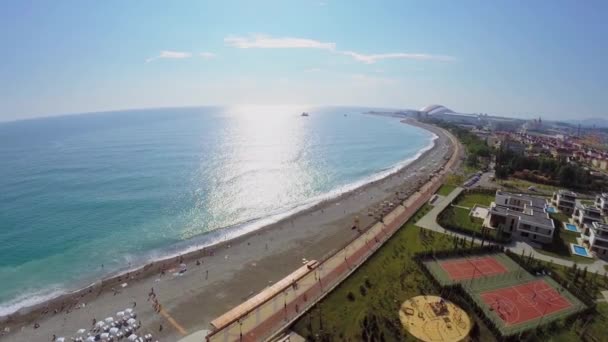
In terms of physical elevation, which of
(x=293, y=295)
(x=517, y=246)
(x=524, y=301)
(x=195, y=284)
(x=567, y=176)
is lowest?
(x=195, y=284)

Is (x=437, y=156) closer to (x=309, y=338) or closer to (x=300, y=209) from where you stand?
(x=300, y=209)

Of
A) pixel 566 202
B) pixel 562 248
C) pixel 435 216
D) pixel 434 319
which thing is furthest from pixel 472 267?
pixel 566 202

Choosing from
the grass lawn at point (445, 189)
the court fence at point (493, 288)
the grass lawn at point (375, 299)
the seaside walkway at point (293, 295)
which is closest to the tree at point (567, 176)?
the grass lawn at point (445, 189)

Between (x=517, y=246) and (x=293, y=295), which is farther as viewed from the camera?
(x=517, y=246)

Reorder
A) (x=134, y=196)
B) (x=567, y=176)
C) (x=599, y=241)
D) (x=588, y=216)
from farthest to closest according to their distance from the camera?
1. (x=567, y=176)
2. (x=134, y=196)
3. (x=588, y=216)
4. (x=599, y=241)

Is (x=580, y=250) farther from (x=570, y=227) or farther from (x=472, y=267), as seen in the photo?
(x=472, y=267)

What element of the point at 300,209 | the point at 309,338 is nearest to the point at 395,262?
the point at 309,338

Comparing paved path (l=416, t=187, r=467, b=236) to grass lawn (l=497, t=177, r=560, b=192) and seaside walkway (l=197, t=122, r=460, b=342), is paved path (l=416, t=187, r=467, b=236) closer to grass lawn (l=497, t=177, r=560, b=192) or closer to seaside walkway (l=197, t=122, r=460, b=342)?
seaside walkway (l=197, t=122, r=460, b=342)
